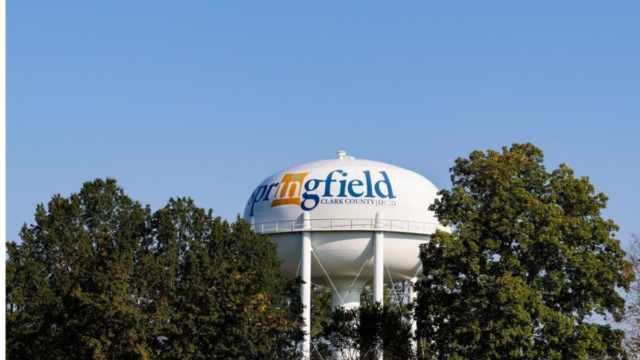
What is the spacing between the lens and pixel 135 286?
41.2 metres

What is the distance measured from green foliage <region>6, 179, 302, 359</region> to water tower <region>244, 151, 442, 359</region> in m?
5.38

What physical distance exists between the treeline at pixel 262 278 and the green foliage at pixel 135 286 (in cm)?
5

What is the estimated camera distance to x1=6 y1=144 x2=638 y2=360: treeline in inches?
1503

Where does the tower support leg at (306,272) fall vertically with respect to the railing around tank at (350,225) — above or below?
below

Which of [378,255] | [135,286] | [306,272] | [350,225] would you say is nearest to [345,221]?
[350,225]

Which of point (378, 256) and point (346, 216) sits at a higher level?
point (346, 216)

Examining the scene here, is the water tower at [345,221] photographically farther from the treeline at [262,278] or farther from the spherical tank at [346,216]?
the treeline at [262,278]

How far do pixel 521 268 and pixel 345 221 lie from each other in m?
13.1

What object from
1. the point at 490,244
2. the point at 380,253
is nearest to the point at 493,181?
the point at 490,244

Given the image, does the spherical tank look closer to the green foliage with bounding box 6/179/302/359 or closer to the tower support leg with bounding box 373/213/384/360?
the tower support leg with bounding box 373/213/384/360

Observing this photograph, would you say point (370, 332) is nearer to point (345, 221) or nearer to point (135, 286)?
point (345, 221)

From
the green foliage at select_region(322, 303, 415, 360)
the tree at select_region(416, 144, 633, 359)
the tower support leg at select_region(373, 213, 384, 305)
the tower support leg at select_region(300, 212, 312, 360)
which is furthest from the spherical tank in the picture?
the tree at select_region(416, 144, 633, 359)

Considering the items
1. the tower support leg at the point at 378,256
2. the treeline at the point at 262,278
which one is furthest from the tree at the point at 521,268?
the tower support leg at the point at 378,256

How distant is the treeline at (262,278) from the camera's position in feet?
125
